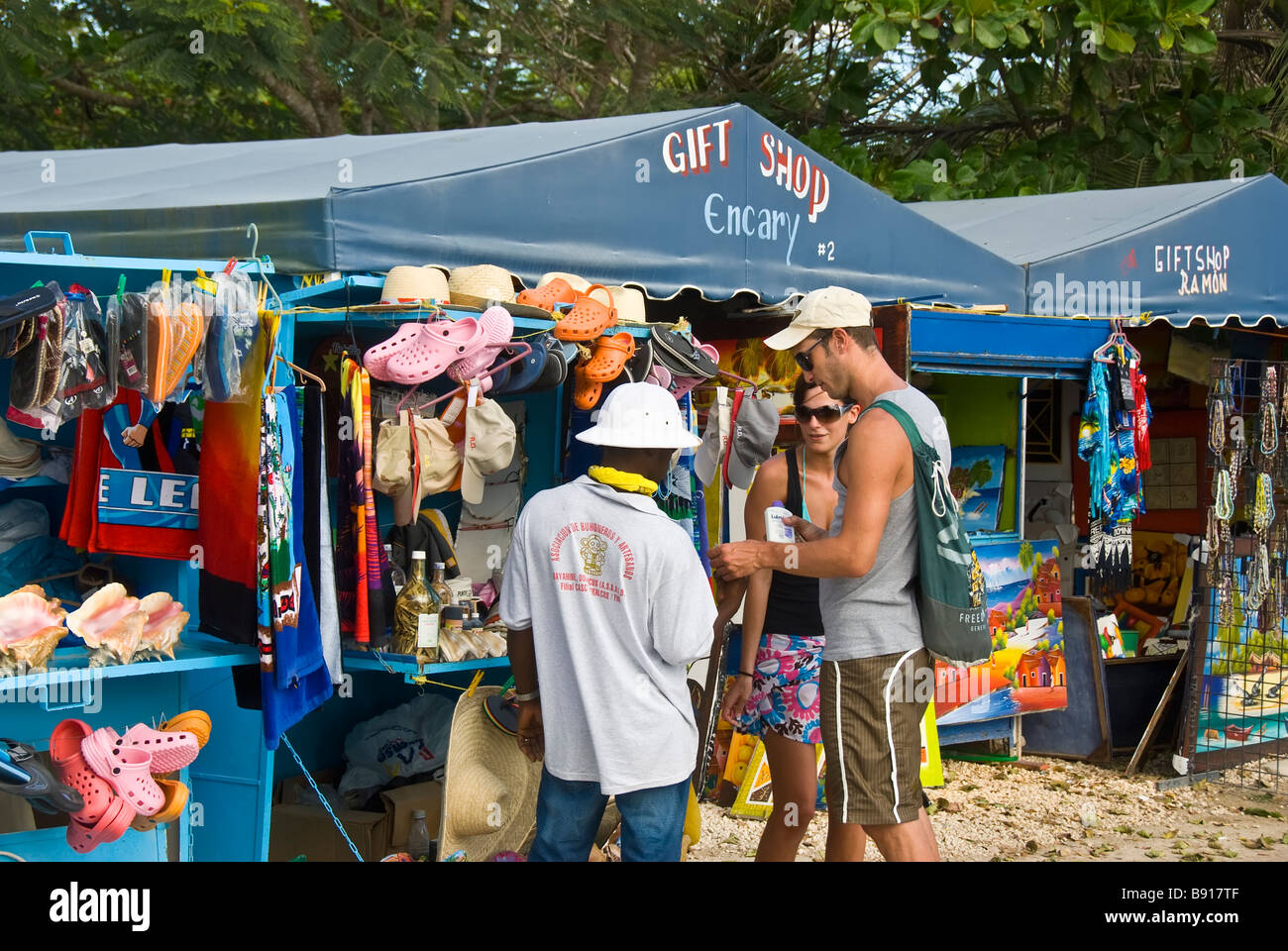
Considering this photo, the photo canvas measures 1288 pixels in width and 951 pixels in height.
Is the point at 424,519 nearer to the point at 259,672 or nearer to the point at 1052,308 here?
the point at 259,672

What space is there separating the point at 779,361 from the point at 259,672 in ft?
10.4

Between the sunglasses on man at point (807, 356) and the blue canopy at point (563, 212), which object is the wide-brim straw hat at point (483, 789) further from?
the sunglasses on man at point (807, 356)

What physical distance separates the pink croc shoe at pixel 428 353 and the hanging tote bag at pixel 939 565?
141 centimetres

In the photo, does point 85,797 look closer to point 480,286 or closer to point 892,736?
point 480,286

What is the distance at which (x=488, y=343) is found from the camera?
4203 millimetres

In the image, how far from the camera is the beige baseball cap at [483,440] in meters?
4.52

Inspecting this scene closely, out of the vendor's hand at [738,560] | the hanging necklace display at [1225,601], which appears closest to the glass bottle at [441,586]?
the vendor's hand at [738,560]

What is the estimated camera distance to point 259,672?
4105mm

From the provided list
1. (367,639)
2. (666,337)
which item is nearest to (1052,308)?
(666,337)

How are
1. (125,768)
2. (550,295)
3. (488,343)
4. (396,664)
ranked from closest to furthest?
(125,768) < (488,343) < (396,664) < (550,295)

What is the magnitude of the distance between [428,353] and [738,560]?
4.00 feet

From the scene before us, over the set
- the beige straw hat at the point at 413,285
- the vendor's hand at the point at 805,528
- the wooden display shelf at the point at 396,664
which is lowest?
the wooden display shelf at the point at 396,664

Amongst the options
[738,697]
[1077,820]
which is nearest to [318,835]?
[738,697]

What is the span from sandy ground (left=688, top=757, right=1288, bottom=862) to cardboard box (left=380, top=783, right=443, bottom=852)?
42.0 inches
